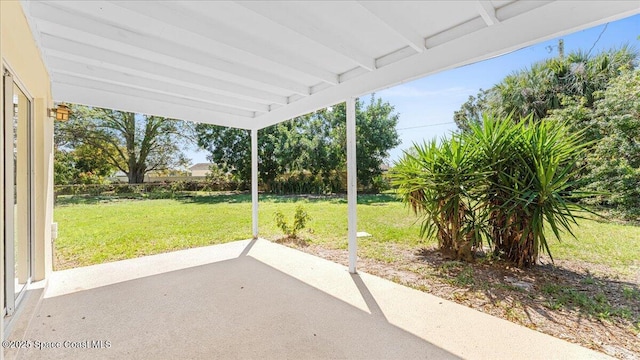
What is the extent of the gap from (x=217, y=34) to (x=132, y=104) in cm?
258

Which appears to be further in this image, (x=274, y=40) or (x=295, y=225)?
(x=295, y=225)

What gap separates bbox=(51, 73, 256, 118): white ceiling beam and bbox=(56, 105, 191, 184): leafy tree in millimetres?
5472

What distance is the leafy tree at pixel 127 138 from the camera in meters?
8.70

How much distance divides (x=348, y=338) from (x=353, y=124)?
2.72 metres

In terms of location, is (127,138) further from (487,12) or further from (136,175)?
(487,12)

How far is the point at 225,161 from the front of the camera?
11.4m

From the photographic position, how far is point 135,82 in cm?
383

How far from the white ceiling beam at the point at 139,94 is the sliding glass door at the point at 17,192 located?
830 mm

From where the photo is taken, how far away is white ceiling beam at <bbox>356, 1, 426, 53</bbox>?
233cm

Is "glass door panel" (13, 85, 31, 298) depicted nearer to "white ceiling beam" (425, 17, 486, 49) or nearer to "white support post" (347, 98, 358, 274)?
"white support post" (347, 98, 358, 274)

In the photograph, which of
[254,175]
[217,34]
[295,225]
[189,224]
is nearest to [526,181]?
[217,34]

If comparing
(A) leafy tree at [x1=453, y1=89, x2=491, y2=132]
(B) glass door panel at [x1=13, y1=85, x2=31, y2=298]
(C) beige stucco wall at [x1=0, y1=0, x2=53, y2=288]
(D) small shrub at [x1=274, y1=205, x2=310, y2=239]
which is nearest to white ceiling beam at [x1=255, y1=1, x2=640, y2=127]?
(A) leafy tree at [x1=453, y1=89, x2=491, y2=132]

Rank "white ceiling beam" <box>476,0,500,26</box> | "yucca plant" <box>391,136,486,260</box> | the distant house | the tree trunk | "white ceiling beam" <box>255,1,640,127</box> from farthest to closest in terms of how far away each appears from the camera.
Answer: the distant house < the tree trunk < "yucca plant" <box>391,136,486,260</box> < "white ceiling beam" <box>476,0,500,26</box> < "white ceiling beam" <box>255,1,640,127</box>

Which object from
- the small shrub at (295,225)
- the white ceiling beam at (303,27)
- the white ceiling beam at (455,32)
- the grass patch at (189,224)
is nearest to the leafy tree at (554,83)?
the white ceiling beam at (455,32)
